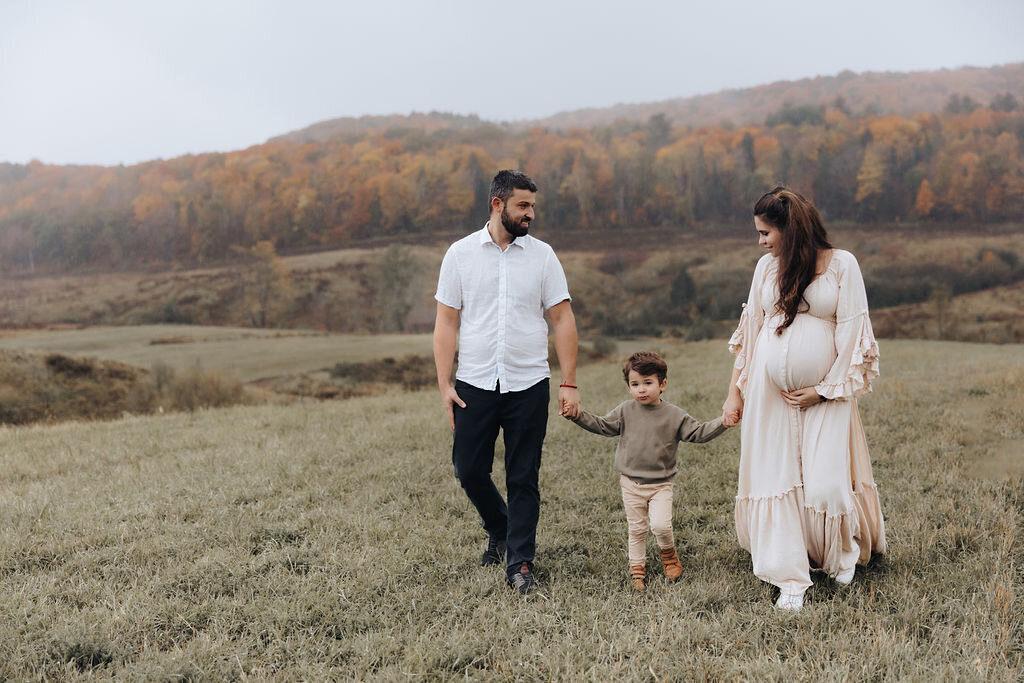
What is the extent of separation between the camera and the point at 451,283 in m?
3.96

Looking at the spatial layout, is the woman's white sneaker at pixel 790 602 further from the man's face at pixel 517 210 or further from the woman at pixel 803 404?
the man's face at pixel 517 210

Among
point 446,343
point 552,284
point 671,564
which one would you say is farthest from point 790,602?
point 446,343

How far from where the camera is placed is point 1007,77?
34719 mm

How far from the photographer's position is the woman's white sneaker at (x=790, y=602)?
3547 millimetres

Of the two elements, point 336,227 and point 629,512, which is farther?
point 336,227

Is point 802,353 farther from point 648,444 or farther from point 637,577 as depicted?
point 637,577

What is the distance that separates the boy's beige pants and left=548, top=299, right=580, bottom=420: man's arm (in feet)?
1.93

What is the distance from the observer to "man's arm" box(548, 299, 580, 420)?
386 cm

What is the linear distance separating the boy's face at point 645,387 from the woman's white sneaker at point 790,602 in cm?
125

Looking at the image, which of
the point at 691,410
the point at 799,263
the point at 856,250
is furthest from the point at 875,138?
the point at 799,263

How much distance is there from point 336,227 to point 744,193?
17.6 meters

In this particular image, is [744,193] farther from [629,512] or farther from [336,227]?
[629,512]

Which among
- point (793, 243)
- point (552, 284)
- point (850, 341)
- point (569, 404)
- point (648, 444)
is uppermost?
point (793, 243)

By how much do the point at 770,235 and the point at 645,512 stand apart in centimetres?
175
